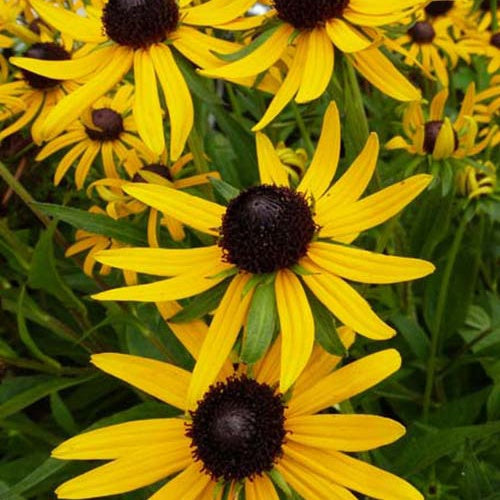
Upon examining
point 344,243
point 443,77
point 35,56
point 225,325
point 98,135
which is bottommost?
point 225,325

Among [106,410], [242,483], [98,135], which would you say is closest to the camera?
[242,483]

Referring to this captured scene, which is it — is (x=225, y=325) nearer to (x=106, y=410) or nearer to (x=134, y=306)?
(x=134, y=306)

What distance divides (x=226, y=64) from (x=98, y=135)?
1.53 ft

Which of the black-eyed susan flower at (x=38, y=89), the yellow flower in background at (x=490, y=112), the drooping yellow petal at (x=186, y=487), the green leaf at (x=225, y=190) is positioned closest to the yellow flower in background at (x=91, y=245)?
the black-eyed susan flower at (x=38, y=89)

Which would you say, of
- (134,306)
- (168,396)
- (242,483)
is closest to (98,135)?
(134,306)

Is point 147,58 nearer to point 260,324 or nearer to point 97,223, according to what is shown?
point 97,223

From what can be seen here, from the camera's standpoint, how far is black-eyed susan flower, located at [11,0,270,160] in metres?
0.95

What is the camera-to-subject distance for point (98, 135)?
1.38 m

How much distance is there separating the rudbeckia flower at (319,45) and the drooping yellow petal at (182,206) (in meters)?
0.11

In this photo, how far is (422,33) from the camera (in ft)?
5.38

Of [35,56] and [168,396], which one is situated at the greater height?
[35,56]

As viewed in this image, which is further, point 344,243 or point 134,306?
point 134,306

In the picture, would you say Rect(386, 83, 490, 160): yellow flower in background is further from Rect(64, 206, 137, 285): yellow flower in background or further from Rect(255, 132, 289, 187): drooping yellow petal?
Rect(64, 206, 137, 285): yellow flower in background

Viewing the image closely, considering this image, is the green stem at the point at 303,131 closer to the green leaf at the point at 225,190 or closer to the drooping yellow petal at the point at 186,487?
the green leaf at the point at 225,190
